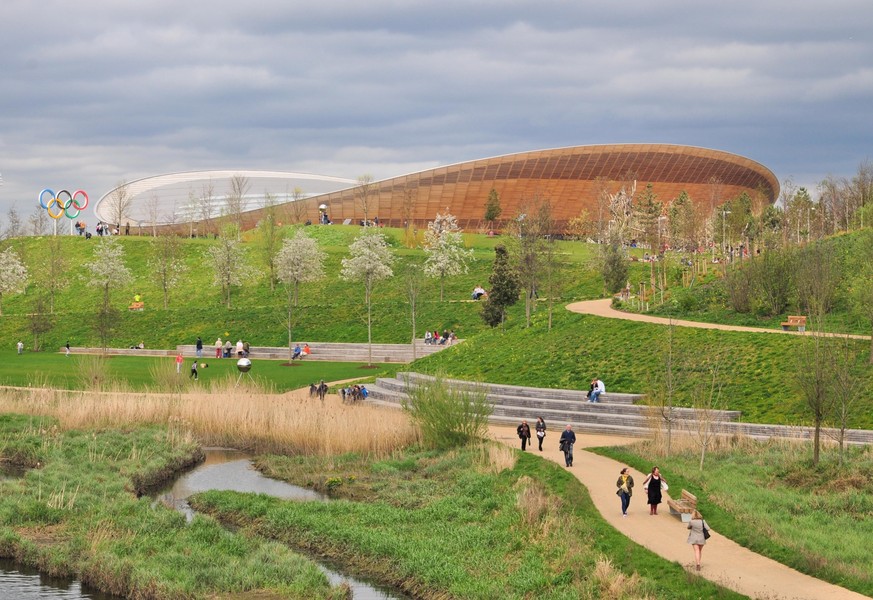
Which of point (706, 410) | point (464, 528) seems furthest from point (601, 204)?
point (464, 528)

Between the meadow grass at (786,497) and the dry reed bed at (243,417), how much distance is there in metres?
6.40

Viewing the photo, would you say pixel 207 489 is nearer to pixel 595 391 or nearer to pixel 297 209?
pixel 595 391

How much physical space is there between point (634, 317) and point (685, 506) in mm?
22190

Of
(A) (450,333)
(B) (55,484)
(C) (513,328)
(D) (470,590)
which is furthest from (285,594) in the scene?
(A) (450,333)

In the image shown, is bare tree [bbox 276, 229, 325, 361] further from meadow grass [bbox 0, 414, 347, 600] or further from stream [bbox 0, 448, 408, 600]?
meadow grass [bbox 0, 414, 347, 600]

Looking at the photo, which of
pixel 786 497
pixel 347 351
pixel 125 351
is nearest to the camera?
pixel 786 497

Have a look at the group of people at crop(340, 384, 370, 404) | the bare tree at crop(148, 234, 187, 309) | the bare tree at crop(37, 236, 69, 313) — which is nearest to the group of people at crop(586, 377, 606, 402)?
the group of people at crop(340, 384, 370, 404)

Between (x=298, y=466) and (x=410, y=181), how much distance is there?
8224cm

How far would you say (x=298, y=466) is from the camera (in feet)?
87.0

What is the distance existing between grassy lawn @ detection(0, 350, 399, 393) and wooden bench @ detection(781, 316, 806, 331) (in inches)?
600

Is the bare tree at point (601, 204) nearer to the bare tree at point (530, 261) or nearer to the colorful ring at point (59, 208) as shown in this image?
the bare tree at point (530, 261)

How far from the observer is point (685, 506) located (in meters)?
18.6

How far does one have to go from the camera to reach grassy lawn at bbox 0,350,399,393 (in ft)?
126

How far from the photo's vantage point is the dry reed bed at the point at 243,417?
2788cm
